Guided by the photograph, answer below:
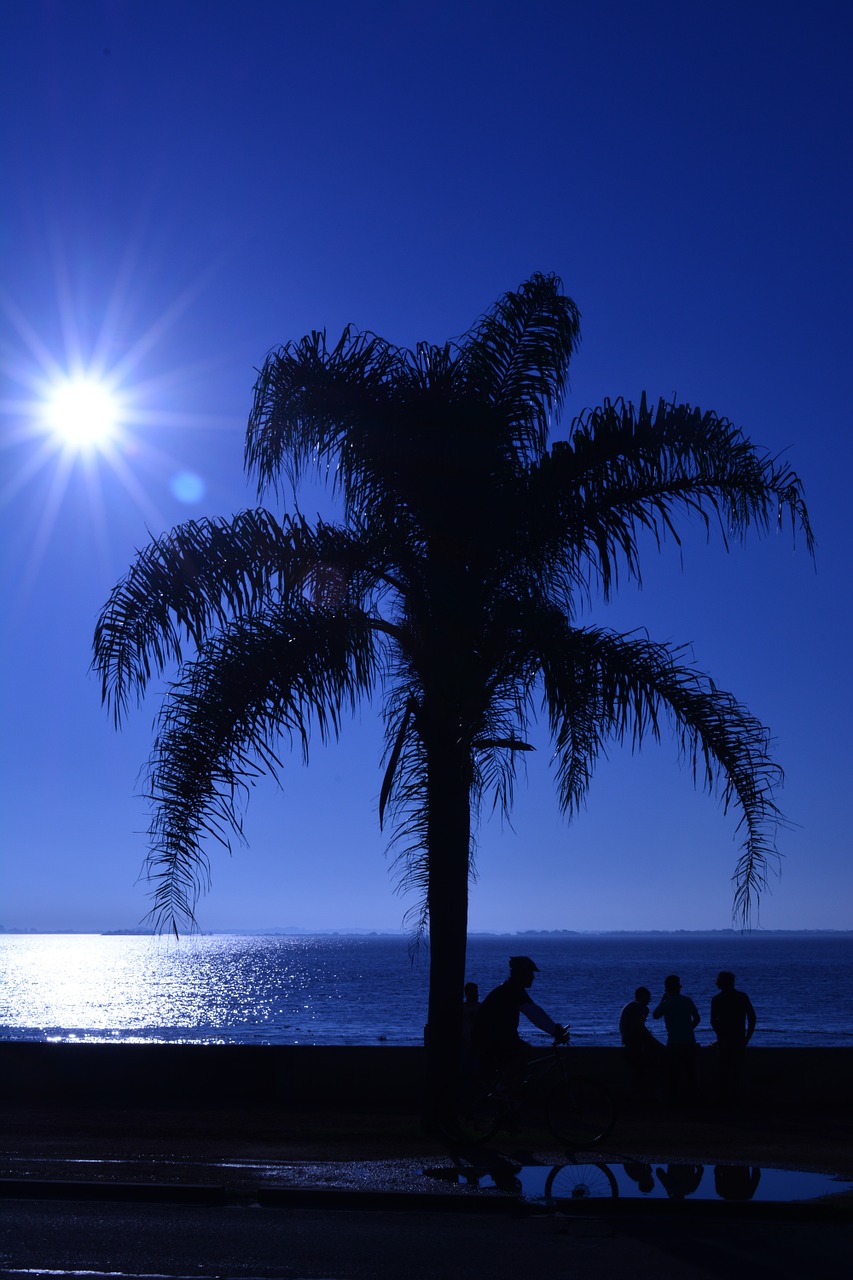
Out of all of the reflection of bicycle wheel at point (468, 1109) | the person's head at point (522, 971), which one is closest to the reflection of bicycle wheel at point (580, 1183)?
the reflection of bicycle wheel at point (468, 1109)

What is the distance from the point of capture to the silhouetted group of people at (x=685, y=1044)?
1305 cm

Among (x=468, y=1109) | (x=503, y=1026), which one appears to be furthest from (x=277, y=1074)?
(x=503, y=1026)

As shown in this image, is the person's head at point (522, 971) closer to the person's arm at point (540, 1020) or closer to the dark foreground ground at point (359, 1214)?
the person's arm at point (540, 1020)

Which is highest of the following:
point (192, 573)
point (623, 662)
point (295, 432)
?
point (295, 432)

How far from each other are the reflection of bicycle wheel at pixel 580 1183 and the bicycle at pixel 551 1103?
0.73 metres

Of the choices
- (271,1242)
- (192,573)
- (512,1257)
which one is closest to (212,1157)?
(271,1242)

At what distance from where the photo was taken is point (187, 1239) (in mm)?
7320

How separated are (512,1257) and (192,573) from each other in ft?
19.4

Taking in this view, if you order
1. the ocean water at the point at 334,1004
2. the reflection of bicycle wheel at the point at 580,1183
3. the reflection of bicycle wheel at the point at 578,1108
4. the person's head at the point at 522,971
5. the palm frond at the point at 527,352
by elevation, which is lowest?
the ocean water at the point at 334,1004

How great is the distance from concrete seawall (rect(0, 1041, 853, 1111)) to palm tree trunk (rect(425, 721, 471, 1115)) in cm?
279

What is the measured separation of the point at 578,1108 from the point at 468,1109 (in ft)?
3.11

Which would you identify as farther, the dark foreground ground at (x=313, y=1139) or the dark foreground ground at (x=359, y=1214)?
the dark foreground ground at (x=313, y=1139)

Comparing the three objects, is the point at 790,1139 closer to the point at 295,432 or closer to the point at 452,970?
the point at 452,970

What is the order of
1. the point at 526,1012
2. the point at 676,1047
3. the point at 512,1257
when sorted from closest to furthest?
1. the point at 512,1257
2. the point at 526,1012
3. the point at 676,1047
